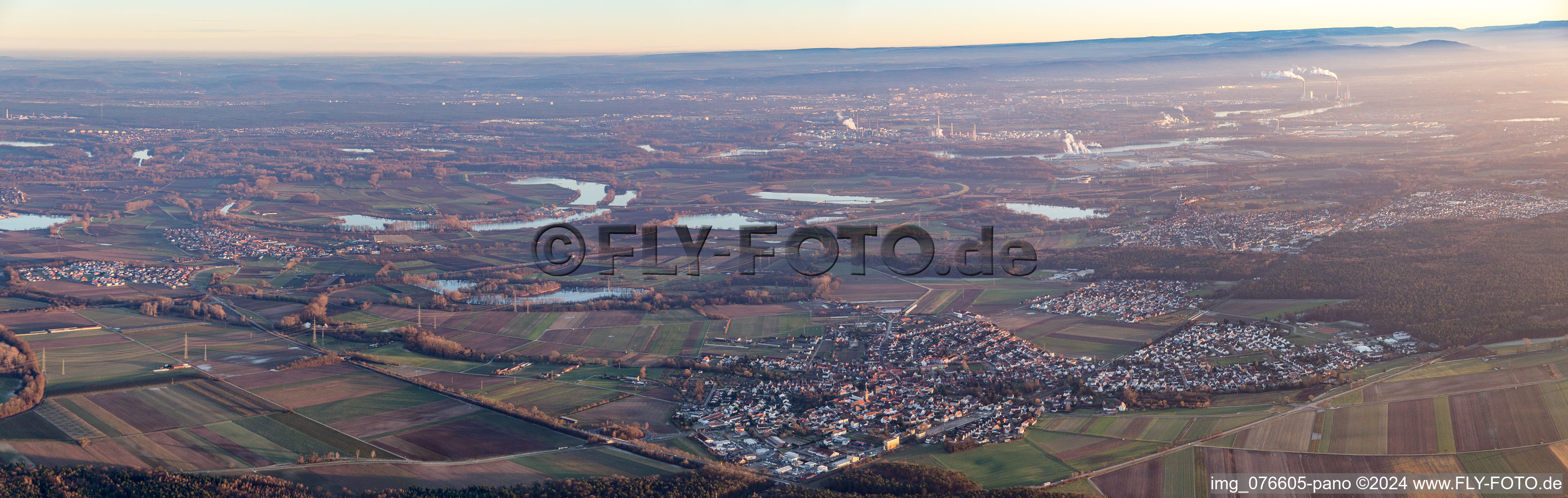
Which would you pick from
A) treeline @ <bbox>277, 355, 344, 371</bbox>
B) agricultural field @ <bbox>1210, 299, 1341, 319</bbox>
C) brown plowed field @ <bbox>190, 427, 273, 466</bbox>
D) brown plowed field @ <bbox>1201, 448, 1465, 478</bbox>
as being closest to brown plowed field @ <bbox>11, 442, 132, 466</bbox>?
brown plowed field @ <bbox>190, 427, 273, 466</bbox>

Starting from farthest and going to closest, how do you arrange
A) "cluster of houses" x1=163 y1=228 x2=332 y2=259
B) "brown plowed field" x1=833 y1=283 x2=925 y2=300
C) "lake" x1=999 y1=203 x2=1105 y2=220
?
"lake" x1=999 y1=203 x2=1105 y2=220 → "cluster of houses" x1=163 y1=228 x2=332 y2=259 → "brown plowed field" x1=833 y1=283 x2=925 y2=300

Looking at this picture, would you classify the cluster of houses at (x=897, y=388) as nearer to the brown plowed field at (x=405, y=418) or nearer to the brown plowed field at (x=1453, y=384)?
the brown plowed field at (x=405, y=418)

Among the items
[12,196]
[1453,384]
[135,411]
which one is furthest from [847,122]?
[135,411]

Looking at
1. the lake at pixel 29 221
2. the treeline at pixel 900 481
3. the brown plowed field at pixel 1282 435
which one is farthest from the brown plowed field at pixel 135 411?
the lake at pixel 29 221

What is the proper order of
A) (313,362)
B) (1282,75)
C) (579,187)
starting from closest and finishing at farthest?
1. (313,362)
2. (579,187)
3. (1282,75)

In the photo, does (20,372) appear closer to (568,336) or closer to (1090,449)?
(568,336)

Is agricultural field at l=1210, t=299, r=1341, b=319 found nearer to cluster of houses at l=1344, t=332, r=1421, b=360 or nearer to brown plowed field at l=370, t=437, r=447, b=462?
cluster of houses at l=1344, t=332, r=1421, b=360
